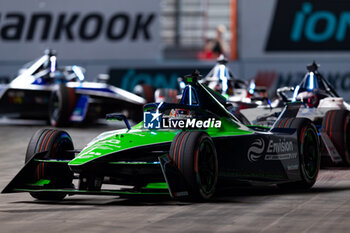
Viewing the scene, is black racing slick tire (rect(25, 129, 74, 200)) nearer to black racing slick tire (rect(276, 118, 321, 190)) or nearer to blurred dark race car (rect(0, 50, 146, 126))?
black racing slick tire (rect(276, 118, 321, 190))

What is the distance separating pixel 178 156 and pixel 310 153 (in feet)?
8.64

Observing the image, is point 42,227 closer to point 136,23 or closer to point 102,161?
point 102,161

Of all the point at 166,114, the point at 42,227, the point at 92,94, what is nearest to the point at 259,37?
the point at 92,94

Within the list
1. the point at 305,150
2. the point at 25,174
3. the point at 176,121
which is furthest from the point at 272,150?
the point at 25,174

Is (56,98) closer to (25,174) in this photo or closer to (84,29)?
(84,29)

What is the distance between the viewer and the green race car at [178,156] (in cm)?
916

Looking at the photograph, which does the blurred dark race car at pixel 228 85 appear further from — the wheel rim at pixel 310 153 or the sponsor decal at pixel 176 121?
the sponsor decal at pixel 176 121

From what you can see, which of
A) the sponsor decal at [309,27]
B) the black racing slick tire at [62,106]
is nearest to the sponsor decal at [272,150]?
the black racing slick tire at [62,106]

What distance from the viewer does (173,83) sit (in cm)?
2894

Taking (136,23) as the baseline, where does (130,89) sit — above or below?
below

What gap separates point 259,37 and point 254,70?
121 cm

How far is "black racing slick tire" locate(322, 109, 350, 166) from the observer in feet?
45.6

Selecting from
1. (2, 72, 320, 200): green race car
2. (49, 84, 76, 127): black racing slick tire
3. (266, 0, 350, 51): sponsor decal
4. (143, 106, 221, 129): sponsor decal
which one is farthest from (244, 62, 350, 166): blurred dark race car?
(266, 0, 350, 51): sponsor decal

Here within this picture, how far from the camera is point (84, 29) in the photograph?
29.6m
